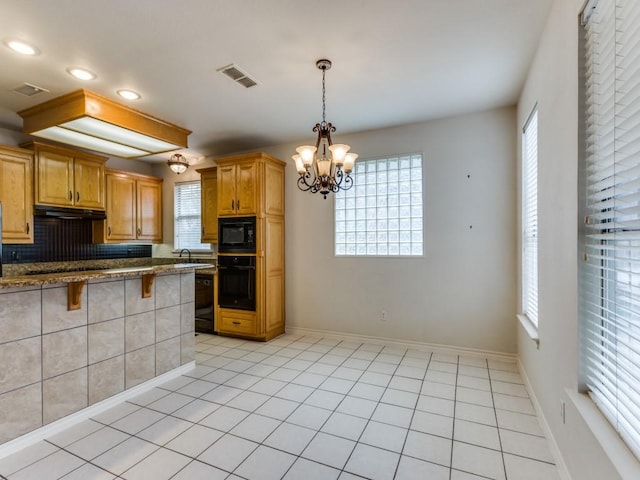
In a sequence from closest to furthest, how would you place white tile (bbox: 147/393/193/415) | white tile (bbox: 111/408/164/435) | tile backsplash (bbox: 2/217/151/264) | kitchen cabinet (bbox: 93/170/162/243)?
white tile (bbox: 111/408/164/435) → white tile (bbox: 147/393/193/415) → tile backsplash (bbox: 2/217/151/264) → kitchen cabinet (bbox: 93/170/162/243)

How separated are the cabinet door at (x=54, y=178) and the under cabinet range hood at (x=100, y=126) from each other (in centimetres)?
62

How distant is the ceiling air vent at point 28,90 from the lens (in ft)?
9.61

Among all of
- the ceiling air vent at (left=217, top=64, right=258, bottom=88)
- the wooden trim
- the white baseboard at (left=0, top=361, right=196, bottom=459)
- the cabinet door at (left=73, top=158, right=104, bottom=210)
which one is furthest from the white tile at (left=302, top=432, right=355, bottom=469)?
the cabinet door at (left=73, top=158, right=104, bottom=210)

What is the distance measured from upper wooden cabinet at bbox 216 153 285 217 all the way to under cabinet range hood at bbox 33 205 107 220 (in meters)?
→ 1.76

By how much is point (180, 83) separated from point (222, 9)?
3.71ft

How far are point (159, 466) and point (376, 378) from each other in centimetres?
194

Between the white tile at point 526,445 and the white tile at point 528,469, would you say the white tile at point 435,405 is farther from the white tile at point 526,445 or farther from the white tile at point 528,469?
the white tile at point 528,469

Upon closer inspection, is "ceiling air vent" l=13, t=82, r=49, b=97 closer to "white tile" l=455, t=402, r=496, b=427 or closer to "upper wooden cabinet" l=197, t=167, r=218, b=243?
"upper wooden cabinet" l=197, t=167, r=218, b=243

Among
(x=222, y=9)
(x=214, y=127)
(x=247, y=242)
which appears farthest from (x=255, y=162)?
(x=222, y=9)

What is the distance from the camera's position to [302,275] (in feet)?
15.4

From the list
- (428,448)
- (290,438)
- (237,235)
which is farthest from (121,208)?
(428,448)

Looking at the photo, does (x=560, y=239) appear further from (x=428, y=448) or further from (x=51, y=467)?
(x=51, y=467)

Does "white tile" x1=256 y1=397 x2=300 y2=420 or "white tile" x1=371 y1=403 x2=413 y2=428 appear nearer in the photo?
"white tile" x1=371 y1=403 x2=413 y2=428

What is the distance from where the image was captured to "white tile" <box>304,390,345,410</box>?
105 inches
